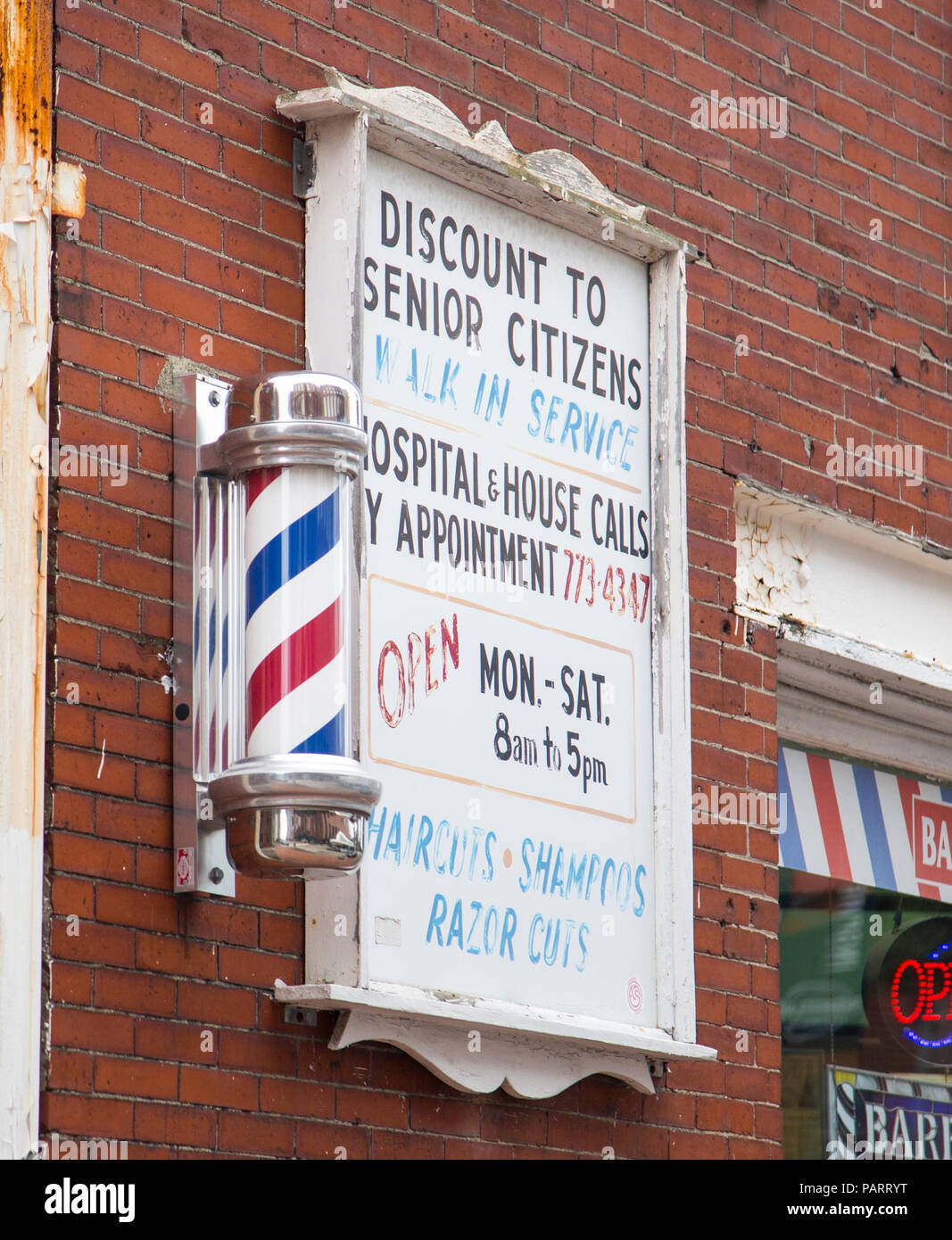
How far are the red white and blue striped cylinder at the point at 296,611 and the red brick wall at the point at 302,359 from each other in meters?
0.34

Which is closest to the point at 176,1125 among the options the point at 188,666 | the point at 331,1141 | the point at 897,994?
the point at 331,1141

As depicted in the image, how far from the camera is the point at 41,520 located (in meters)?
3.80

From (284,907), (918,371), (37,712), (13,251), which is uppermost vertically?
(918,371)

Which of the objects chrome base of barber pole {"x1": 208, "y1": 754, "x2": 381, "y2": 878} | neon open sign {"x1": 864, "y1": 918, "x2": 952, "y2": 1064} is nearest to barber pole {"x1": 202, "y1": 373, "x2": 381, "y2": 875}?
chrome base of barber pole {"x1": 208, "y1": 754, "x2": 381, "y2": 878}

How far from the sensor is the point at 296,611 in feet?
12.1

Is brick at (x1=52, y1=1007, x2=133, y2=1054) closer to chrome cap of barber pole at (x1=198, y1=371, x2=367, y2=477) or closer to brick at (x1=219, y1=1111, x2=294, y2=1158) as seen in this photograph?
brick at (x1=219, y1=1111, x2=294, y2=1158)

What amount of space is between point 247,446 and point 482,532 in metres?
0.93

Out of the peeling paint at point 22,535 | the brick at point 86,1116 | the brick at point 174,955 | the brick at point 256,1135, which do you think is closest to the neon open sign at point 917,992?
the brick at point 256,1135

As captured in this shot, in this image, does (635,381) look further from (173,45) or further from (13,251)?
(13,251)

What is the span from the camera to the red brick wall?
12.6ft

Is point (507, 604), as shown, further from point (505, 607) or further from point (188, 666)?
point (188, 666)

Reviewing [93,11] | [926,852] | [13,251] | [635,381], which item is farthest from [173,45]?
[926,852]

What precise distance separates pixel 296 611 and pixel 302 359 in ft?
2.96

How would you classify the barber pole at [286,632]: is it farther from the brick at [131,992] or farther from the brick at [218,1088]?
the brick at [218,1088]
